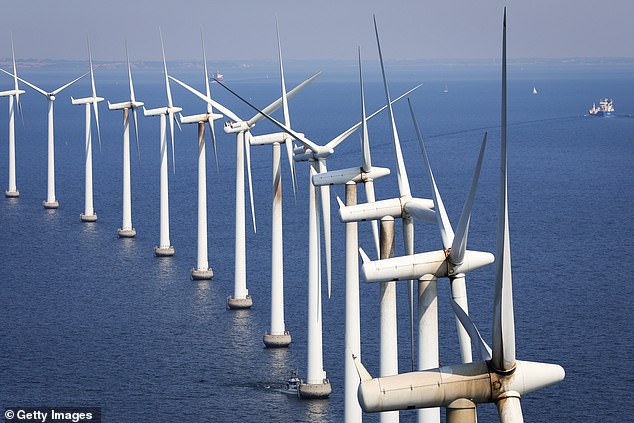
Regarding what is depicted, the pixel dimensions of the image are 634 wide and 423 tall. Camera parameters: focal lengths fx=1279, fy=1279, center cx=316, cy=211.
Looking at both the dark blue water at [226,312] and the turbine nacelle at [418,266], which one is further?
the dark blue water at [226,312]

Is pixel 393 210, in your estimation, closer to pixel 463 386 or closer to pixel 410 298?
pixel 410 298

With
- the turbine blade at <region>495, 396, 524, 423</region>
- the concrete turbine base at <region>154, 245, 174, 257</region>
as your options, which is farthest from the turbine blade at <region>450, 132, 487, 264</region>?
the concrete turbine base at <region>154, 245, 174, 257</region>

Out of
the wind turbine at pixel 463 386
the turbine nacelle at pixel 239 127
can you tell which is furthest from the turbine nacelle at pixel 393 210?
the turbine nacelle at pixel 239 127

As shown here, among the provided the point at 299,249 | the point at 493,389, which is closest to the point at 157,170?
the point at 299,249

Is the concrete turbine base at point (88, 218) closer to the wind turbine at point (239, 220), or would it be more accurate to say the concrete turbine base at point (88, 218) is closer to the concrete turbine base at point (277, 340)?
the wind turbine at point (239, 220)

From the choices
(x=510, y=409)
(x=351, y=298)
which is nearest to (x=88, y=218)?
(x=351, y=298)

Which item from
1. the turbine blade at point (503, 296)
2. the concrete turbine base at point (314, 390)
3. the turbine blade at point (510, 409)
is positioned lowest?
the concrete turbine base at point (314, 390)

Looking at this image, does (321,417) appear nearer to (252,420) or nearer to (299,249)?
(252,420)
